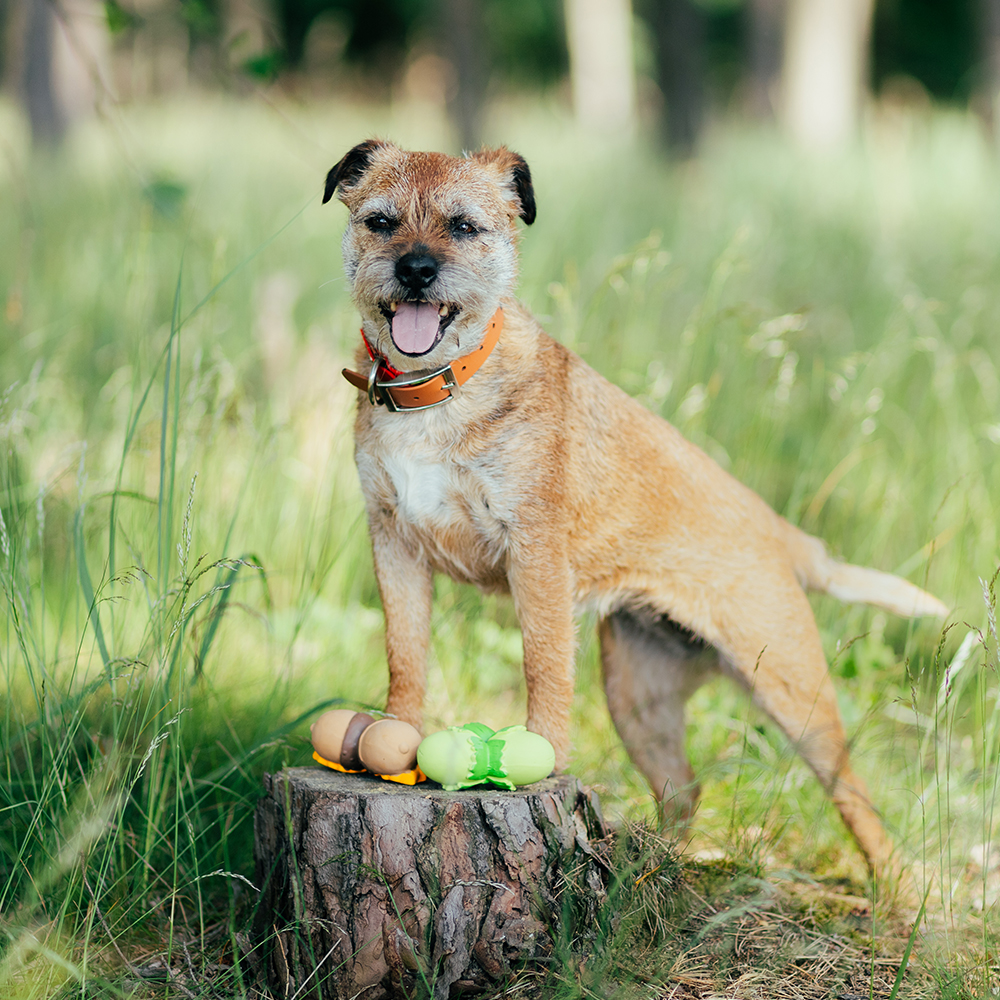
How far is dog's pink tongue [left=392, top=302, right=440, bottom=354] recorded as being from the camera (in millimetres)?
2420

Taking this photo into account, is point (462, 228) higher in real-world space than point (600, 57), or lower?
lower

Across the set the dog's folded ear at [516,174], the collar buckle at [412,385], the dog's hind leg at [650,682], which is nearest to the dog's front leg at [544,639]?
the collar buckle at [412,385]

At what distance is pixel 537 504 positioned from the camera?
2.56 meters

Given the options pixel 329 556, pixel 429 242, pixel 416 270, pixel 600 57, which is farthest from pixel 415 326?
pixel 600 57

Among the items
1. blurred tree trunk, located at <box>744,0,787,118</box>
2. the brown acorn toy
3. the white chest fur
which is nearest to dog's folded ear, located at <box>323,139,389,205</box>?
the white chest fur

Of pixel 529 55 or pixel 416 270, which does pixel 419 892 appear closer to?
pixel 416 270

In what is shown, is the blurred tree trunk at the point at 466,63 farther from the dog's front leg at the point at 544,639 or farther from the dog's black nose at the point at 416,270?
the dog's front leg at the point at 544,639

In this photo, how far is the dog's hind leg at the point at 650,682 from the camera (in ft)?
10.1

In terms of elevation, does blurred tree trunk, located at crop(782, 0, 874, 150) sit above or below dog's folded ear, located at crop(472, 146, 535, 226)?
above

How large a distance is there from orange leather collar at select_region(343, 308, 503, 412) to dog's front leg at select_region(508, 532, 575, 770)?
46cm

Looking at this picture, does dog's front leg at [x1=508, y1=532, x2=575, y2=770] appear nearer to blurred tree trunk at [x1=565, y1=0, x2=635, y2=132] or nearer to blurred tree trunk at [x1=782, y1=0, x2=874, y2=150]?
blurred tree trunk at [x1=782, y1=0, x2=874, y2=150]

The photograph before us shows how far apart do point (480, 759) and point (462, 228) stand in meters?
1.42

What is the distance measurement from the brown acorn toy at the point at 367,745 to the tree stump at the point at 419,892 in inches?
3.7

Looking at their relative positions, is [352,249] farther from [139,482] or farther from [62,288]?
[62,288]
